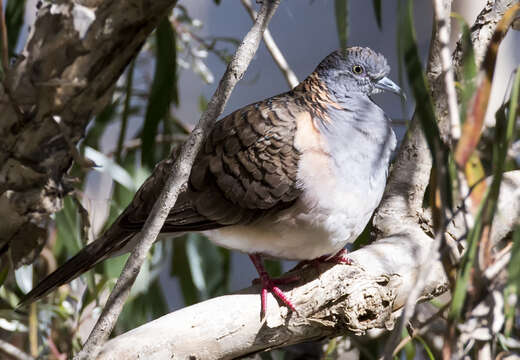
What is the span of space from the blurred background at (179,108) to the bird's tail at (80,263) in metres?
0.06

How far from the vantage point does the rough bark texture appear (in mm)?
849

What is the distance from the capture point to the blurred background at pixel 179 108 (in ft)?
4.30

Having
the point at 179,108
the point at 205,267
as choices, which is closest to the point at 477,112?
the point at 205,267

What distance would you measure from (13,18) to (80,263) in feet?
1.56

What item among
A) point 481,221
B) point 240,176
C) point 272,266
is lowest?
point 272,266

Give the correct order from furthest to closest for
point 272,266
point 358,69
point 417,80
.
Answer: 1. point 272,266
2. point 358,69
3. point 417,80

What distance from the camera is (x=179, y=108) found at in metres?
1.89

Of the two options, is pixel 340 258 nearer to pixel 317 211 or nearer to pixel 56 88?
pixel 317 211

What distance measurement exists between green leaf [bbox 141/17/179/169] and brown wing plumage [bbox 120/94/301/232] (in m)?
0.10

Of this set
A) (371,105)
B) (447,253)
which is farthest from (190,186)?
(447,253)

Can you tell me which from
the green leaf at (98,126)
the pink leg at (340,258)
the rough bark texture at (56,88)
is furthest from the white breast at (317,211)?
the green leaf at (98,126)

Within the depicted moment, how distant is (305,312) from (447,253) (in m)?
0.32

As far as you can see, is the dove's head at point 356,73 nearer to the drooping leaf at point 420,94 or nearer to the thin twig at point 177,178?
the thin twig at point 177,178

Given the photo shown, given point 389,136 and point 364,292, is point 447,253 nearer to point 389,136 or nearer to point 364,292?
point 364,292
